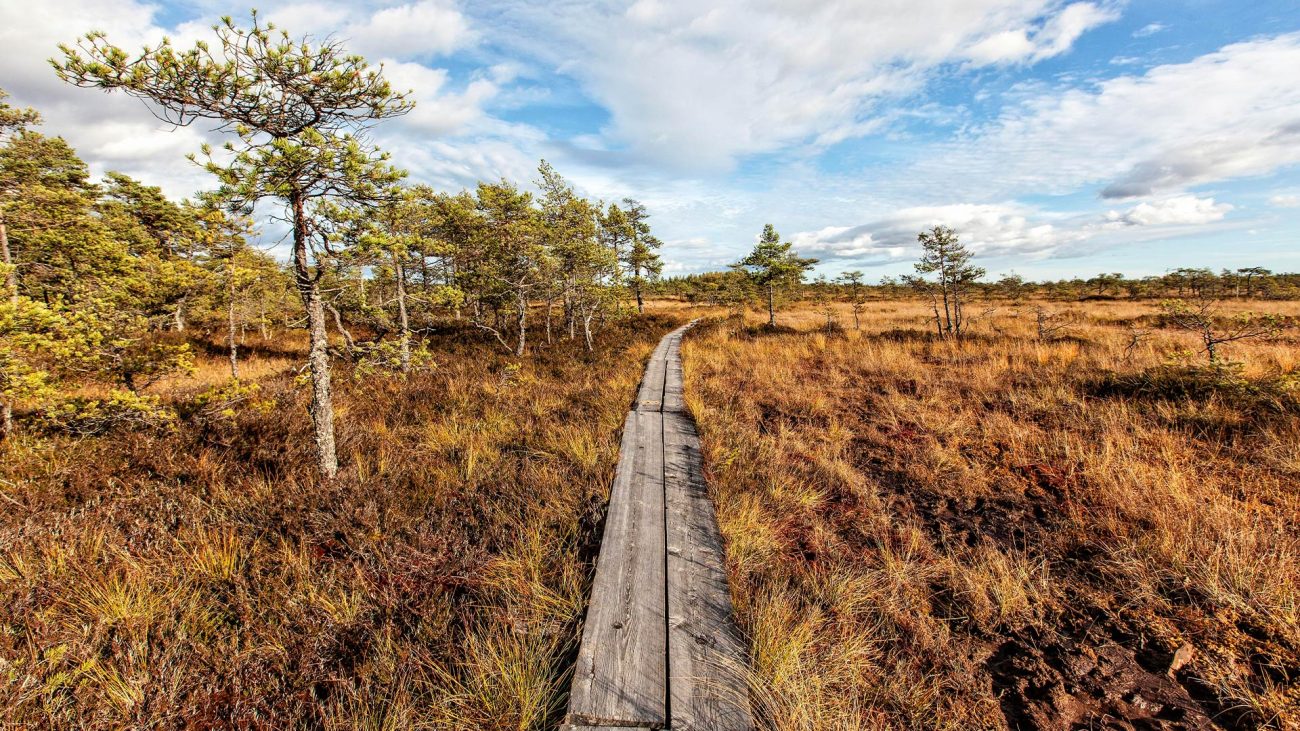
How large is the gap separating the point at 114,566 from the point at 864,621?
507 cm

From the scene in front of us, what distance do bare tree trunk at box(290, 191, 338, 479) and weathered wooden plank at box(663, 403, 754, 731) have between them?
11.2ft

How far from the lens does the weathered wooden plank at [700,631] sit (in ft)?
6.53

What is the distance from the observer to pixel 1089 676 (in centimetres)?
224

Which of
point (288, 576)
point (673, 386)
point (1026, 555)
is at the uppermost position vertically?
point (673, 386)

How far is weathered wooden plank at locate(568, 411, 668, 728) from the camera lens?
2008 mm

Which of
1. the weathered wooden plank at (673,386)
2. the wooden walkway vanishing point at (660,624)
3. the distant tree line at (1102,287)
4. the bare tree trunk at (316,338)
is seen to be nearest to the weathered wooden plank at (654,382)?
the weathered wooden plank at (673,386)

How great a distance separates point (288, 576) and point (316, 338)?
201cm

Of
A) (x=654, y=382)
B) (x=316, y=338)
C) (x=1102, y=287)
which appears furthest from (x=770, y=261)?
(x=1102, y=287)

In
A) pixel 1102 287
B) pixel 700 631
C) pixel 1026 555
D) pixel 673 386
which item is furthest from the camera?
pixel 1102 287

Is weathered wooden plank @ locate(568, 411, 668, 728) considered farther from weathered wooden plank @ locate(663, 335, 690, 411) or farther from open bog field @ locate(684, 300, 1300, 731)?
weathered wooden plank @ locate(663, 335, 690, 411)

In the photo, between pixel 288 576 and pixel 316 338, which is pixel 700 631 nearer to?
pixel 288 576

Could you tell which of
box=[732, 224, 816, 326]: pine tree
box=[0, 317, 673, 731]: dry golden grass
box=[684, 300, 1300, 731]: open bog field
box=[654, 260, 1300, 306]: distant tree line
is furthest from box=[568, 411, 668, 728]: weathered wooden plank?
box=[654, 260, 1300, 306]: distant tree line

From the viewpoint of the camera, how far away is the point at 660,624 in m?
2.52

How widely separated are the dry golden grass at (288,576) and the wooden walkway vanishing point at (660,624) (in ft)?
0.64
